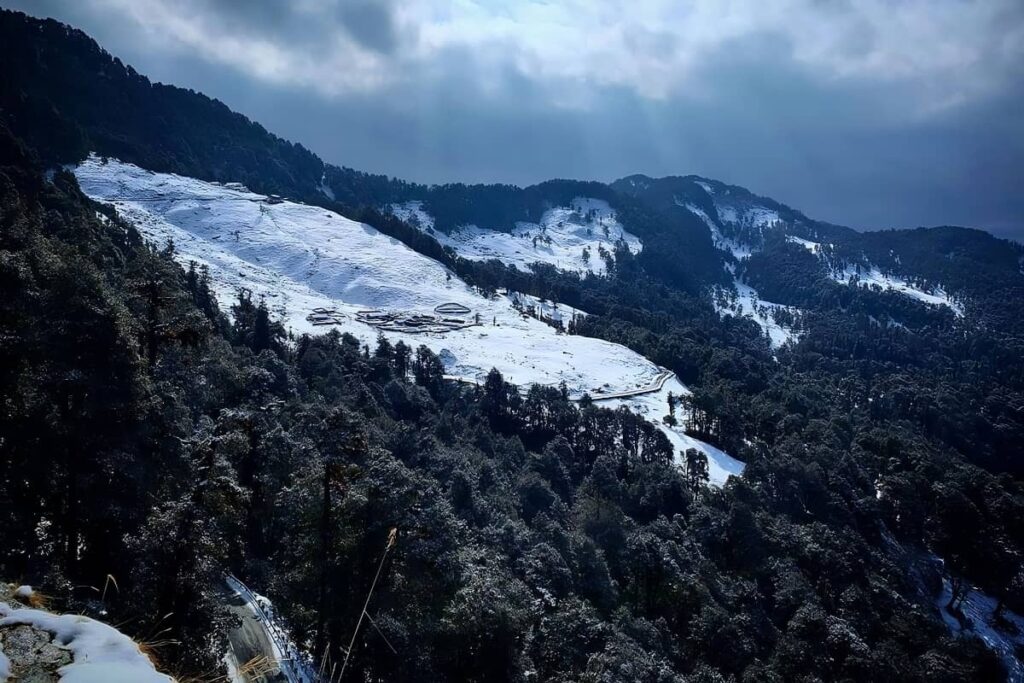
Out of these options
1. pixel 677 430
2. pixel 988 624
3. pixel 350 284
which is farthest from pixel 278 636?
pixel 350 284

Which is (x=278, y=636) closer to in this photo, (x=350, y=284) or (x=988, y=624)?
(x=988, y=624)

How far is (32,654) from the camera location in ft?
16.3

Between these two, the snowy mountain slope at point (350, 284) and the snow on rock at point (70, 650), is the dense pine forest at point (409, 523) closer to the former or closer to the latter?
the snow on rock at point (70, 650)

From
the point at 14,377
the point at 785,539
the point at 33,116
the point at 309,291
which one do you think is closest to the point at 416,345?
the point at 309,291

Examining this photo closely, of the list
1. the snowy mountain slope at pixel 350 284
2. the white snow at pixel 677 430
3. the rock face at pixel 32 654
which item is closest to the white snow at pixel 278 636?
the rock face at pixel 32 654

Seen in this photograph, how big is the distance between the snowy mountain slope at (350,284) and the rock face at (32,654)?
8292 cm

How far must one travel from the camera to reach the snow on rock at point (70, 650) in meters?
4.73

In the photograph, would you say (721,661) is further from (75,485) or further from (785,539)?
(75,485)

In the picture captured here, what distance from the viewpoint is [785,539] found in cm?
4503

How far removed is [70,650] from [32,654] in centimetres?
27

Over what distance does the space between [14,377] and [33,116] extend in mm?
203109

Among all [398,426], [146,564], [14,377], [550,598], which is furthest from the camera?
[398,426]

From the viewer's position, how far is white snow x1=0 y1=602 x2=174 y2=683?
15.5 feet

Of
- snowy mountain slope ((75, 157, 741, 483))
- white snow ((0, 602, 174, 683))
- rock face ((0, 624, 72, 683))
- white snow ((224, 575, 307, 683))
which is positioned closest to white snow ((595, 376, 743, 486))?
snowy mountain slope ((75, 157, 741, 483))
